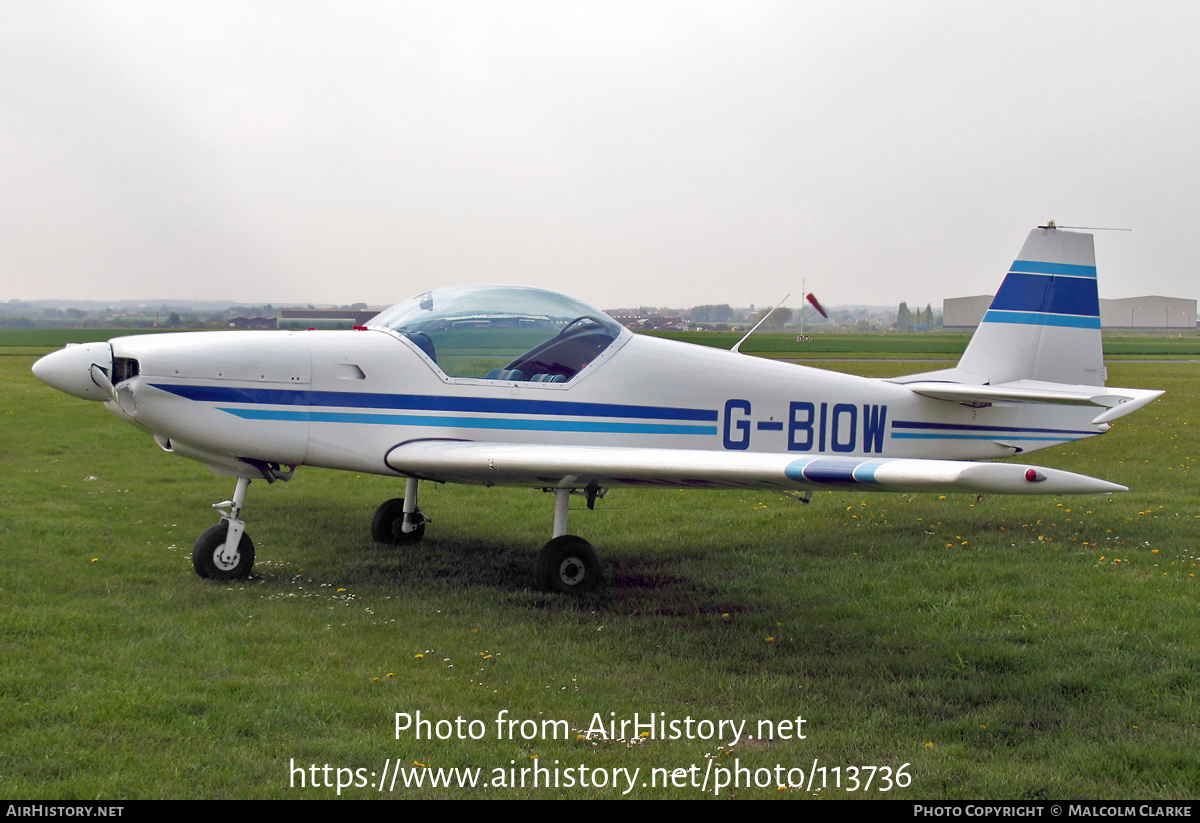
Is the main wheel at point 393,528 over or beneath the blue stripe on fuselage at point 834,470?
beneath

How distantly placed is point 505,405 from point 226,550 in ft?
7.25

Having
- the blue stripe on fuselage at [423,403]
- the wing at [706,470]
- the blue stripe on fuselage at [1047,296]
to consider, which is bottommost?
the wing at [706,470]

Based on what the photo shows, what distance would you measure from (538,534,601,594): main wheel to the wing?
42 cm

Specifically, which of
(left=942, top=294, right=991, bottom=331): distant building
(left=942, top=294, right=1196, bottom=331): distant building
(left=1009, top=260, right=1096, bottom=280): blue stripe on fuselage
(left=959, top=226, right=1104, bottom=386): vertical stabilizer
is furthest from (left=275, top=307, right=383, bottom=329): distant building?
(left=942, top=294, right=991, bottom=331): distant building

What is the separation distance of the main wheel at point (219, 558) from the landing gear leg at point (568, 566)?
83.5 inches

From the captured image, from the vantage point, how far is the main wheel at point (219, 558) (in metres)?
6.18

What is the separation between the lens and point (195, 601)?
5.67 m

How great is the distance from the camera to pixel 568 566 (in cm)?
621

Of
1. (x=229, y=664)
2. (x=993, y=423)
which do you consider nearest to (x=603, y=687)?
(x=229, y=664)

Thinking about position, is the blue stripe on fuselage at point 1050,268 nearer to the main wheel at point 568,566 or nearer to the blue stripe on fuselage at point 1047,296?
the blue stripe on fuselage at point 1047,296

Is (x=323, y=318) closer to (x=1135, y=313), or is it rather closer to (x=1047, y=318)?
(x=1047, y=318)

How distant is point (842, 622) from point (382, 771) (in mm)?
3186

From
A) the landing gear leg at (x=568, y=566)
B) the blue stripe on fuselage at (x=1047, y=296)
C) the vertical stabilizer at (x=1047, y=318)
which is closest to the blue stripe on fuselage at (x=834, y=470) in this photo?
the landing gear leg at (x=568, y=566)

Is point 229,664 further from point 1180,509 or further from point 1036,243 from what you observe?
point 1180,509
